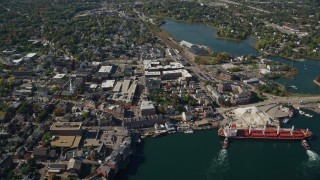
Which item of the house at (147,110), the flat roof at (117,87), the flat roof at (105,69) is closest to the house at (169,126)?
the house at (147,110)

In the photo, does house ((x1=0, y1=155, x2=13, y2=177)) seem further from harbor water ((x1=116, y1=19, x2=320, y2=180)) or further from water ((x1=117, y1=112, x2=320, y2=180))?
water ((x1=117, y1=112, x2=320, y2=180))

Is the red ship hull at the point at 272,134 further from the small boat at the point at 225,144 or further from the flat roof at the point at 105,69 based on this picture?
the flat roof at the point at 105,69

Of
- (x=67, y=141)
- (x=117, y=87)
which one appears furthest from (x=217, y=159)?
(x=117, y=87)

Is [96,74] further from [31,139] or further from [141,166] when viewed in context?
[141,166]

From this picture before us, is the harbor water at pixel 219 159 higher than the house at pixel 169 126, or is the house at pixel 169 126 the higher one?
the house at pixel 169 126

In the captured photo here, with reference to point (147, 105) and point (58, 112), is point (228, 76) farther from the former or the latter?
point (58, 112)

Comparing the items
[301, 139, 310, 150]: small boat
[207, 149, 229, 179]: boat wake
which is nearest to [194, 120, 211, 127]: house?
[207, 149, 229, 179]: boat wake

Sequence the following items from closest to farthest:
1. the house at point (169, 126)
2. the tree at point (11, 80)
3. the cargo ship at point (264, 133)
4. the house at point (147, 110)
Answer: the cargo ship at point (264, 133) < the house at point (169, 126) < the house at point (147, 110) < the tree at point (11, 80)
